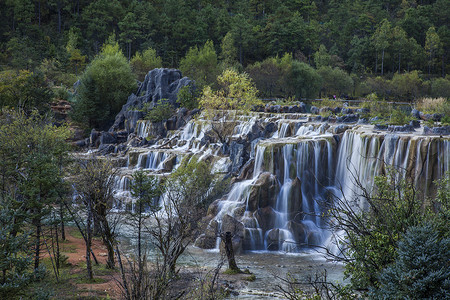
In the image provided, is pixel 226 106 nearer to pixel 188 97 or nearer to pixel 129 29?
pixel 188 97

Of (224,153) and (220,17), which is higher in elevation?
(220,17)

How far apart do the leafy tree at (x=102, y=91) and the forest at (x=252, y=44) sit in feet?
26.7

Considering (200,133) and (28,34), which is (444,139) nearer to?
(200,133)

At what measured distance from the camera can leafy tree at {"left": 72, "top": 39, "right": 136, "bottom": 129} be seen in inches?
1950

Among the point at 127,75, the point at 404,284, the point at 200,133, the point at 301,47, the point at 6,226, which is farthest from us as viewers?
the point at 301,47

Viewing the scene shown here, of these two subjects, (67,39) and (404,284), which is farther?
(67,39)

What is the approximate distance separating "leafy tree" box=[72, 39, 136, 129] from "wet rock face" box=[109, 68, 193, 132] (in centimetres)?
272

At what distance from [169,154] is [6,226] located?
2416 cm

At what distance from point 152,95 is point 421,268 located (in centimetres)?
4342

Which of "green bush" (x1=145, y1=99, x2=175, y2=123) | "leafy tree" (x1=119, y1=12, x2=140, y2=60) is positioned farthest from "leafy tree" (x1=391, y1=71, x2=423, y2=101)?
"leafy tree" (x1=119, y1=12, x2=140, y2=60)

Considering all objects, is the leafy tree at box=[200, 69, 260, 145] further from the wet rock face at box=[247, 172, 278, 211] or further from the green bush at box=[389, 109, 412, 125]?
the green bush at box=[389, 109, 412, 125]

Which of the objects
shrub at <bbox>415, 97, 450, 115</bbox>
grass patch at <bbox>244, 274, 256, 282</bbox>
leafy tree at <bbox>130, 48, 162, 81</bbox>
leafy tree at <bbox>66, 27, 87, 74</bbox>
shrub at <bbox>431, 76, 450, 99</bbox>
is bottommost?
grass patch at <bbox>244, 274, 256, 282</bbox>

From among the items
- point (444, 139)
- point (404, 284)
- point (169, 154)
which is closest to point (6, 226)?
point (404, 284)

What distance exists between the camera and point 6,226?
39.5 ft
